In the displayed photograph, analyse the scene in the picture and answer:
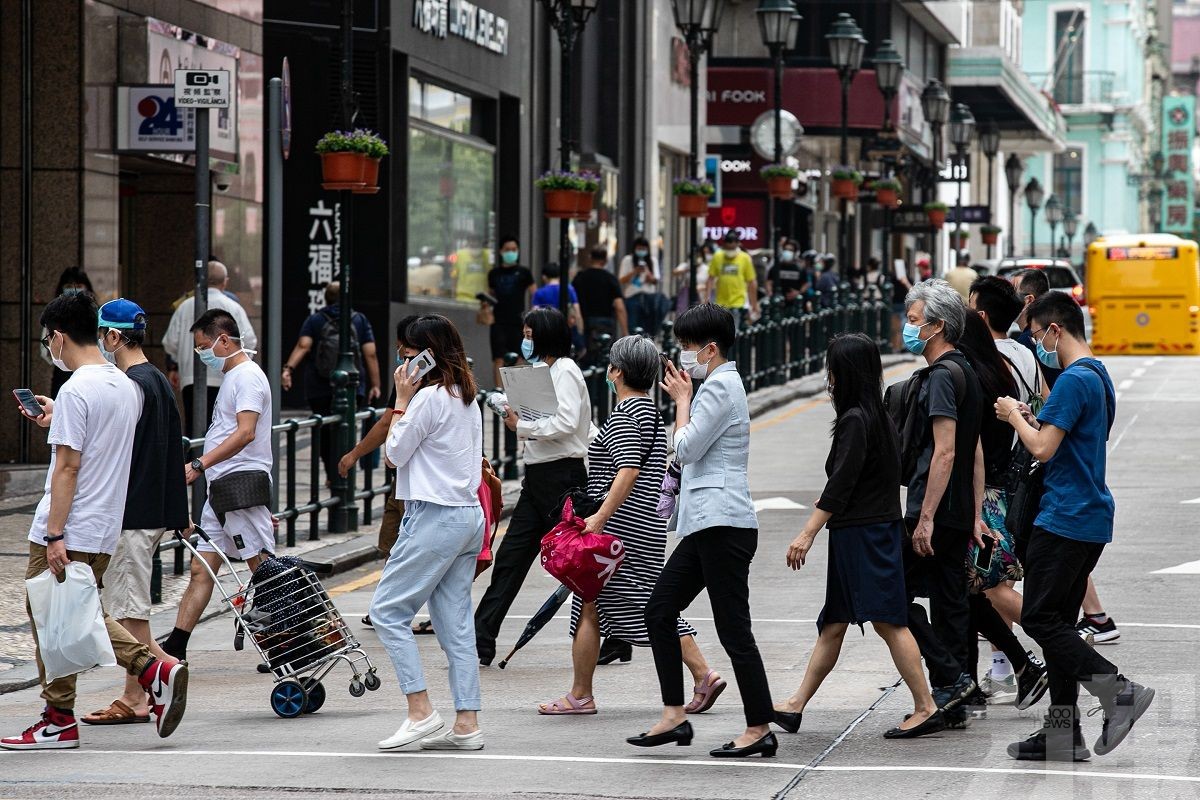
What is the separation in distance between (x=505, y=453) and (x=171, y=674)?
30.6 ft

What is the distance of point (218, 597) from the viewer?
12.5 m

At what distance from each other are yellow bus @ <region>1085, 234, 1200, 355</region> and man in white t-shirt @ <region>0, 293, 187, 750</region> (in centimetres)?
3595

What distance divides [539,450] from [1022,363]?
246cm

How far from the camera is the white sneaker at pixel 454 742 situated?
7949 mm

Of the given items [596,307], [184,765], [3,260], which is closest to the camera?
[184,765]

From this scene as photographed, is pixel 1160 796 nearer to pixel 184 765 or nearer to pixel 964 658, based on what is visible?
pixel 964 658

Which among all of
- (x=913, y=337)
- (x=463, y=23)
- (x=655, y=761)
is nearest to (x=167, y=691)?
(x=655, y=761)

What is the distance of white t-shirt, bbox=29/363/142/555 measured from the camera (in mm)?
8086

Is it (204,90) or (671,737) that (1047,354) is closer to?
(671,737)

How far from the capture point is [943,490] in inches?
322

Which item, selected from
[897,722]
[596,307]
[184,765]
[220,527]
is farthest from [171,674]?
[596,307]

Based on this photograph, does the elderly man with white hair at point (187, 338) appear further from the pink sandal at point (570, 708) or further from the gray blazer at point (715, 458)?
the gray blazer at point (715, 458)

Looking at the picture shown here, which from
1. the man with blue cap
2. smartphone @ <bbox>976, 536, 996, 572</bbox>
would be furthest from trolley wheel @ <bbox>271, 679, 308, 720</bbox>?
smartphone @ <bbox>976, 536, 996, 572</bbox>

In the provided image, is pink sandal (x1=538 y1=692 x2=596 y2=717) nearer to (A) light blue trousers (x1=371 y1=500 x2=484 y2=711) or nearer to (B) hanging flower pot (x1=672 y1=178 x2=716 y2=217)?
(A) light blue trousers (x1=371 y1=500 x2=484 y2=711)
